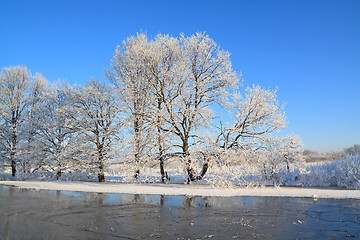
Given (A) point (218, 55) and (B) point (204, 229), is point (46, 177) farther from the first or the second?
(B) point (204, 229)

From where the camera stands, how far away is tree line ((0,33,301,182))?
19.1 meters

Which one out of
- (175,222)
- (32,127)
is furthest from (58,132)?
(175,222)

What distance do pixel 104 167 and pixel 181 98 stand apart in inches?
378

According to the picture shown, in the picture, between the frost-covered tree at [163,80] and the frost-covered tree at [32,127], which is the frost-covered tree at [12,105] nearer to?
the frost-covered tree at [32,127]

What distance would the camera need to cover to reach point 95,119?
22.7m

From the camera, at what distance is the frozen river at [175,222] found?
6.37 metres

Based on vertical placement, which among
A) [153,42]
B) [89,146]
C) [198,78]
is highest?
[153,42]

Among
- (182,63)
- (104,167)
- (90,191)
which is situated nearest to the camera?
(90,191)

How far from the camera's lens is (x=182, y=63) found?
20.8 meters

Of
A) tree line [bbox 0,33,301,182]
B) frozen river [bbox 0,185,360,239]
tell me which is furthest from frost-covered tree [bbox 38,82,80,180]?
frozen river [bbox 0,185,360,239]

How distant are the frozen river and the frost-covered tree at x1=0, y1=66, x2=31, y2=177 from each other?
2094 centimetres

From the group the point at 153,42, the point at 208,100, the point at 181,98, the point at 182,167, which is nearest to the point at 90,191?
the point at 182,167

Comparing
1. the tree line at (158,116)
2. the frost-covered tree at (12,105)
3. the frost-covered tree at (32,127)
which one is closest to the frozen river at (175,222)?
the tree line at (158,116)

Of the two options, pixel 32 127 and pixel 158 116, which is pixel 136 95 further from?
pixel 32 127
